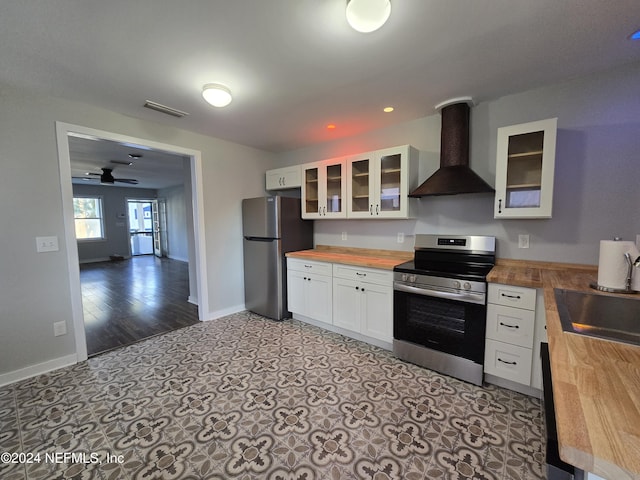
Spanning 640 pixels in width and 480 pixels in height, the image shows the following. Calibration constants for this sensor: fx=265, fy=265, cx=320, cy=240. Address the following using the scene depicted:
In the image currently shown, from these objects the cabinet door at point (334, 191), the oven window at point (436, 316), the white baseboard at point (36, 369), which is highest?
the cabinet door at point (334, 191)

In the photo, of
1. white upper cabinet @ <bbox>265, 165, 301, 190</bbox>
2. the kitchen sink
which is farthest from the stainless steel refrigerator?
the kitchen sink

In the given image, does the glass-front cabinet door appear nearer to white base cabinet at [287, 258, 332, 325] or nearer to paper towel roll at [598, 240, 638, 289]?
white base cabinet at [287, 258, 332, 325]

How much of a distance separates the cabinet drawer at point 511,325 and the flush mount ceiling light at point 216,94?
2.71m

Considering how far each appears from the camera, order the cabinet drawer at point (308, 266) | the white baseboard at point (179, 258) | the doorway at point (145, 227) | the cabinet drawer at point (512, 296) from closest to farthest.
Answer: the cabinet drawer at point (512, 296)
the cabinet drawer at point (308, 266)
the white baseboard at point (179, 258)
the doorway at point (145, 227)

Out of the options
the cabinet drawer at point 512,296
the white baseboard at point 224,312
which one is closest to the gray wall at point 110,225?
the white baseboard at point 224,312

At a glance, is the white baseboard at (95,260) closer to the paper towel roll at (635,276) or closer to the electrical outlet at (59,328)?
the electrical outlet at (59,328)

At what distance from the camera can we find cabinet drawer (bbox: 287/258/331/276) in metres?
3.15

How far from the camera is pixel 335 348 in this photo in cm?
283

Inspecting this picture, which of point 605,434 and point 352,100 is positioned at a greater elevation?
point 352,100

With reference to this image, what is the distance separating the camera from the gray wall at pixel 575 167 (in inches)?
78.3

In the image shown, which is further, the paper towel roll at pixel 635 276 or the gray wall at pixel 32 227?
the gray wall at pixel 32 227

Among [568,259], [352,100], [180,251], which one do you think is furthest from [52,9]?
[180,251]

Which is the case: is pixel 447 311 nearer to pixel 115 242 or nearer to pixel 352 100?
pixel 352 100

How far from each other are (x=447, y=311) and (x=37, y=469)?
286 cm
